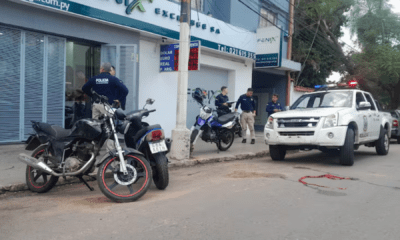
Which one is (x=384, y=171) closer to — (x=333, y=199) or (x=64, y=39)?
(x=333, y=199)

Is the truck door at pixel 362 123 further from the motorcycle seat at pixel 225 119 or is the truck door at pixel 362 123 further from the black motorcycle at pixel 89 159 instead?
the black motorcycle at pixel 89 159

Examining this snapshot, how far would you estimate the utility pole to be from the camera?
8.06 meters

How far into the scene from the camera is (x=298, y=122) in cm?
Answer: 818

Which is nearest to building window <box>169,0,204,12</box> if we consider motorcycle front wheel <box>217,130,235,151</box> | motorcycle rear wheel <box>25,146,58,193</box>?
motorcycle front wheel <box>217,130,235,151</box>

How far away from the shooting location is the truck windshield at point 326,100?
29.3 feet

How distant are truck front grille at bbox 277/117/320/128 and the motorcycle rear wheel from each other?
5126mm

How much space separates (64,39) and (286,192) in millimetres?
7159

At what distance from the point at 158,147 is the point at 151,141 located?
132mm

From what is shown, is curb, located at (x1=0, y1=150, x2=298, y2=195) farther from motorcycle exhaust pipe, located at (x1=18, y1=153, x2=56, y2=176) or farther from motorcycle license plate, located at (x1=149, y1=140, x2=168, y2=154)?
motorcycle license plate, located at (x1=149, y1=140, x2=168, y2=154)

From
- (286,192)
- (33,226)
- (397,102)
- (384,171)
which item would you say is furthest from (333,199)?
(397,102)

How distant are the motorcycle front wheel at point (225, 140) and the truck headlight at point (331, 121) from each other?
2.62 m

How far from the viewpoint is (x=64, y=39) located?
9.62 meters

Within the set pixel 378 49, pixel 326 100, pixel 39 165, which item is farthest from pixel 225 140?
pixel 378 49

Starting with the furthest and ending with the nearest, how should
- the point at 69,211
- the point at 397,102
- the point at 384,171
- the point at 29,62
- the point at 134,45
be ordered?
1. the point at 397,102
2. the point at 134,45
3. the point at 29,62
4. the point at 384,171
5. the point at 69,211
